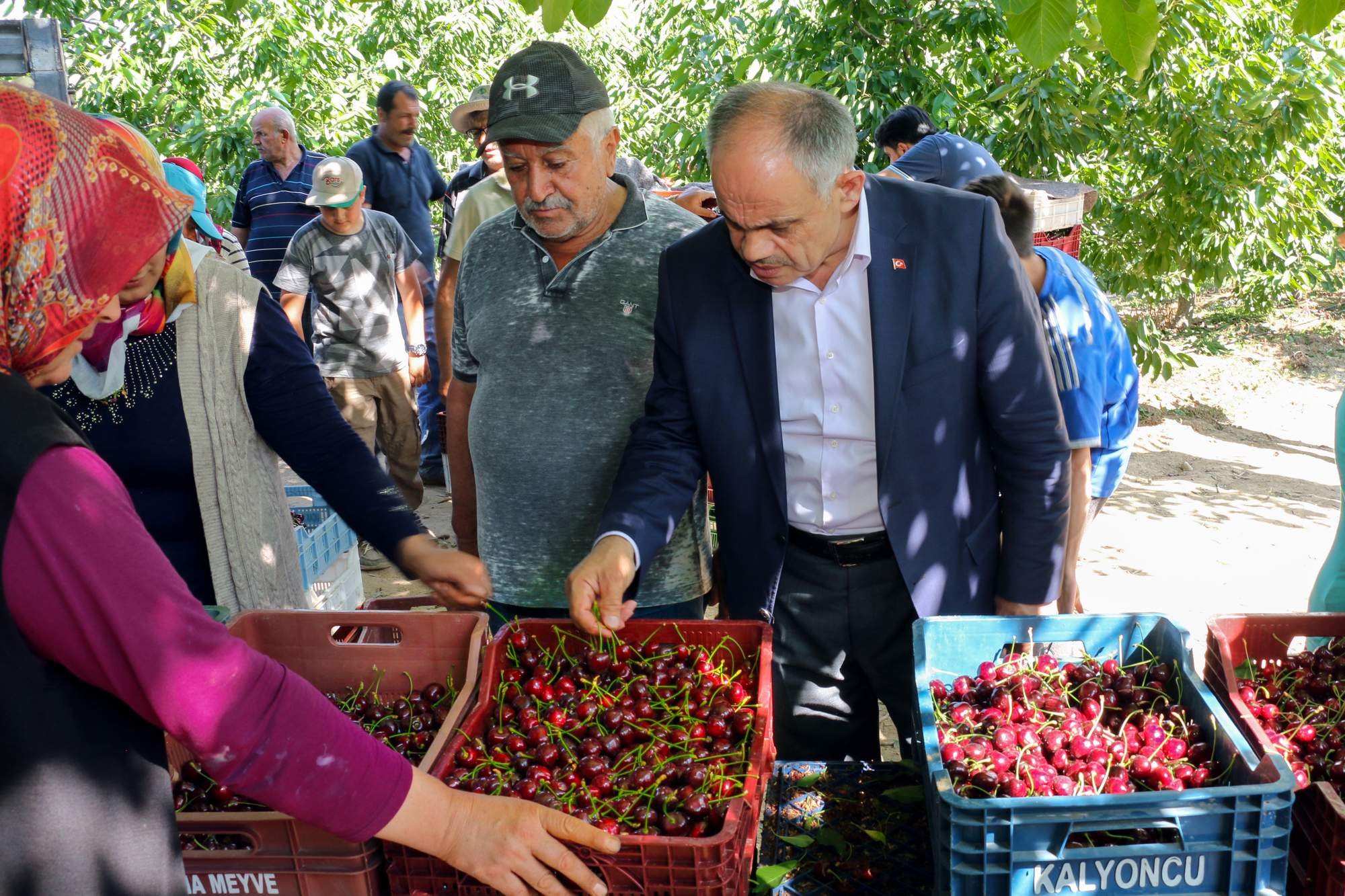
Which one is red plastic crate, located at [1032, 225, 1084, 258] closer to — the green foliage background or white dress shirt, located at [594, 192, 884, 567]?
the green foliage background

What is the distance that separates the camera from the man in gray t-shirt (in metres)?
6.00

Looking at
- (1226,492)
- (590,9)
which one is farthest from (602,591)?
(1226,492)

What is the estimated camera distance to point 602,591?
7.35ft

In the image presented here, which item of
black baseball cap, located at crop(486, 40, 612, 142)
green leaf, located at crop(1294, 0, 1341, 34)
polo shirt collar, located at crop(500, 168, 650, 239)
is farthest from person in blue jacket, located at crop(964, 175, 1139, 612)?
black baseball cap, located at crop(486, 40, 612, 142)

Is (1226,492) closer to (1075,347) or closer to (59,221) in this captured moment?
(1075,347)

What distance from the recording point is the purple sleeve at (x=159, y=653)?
44.5 inches

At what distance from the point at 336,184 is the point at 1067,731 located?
16.8ft

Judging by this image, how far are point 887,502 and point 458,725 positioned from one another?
100 centimetres

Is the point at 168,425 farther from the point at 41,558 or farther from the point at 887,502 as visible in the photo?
the point at 887,502

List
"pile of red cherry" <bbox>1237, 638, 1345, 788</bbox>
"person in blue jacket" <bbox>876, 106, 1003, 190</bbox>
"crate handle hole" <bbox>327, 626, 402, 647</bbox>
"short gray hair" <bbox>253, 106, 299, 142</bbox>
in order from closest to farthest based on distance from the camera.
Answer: "pile of red cherry" <bbox>1237, 638, 1345, 788</bbox> → "crate handle hole" <bbox>327, 626, 402, 647</bbox> → "person in blue jacket" <bbox>876, 106, 1003, 190</bbox> → "short gray hair" <bbox>253, 106, 299, 142</bbox>

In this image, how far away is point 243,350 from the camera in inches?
93.1

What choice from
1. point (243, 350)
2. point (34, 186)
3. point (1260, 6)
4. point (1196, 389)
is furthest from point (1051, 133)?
point (34, 186)

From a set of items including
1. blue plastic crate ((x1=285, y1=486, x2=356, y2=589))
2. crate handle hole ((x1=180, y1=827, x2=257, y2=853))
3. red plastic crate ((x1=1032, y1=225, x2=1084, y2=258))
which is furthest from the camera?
red plastic crate ((x1=1032, y1=225, x2=1084, y2=258))

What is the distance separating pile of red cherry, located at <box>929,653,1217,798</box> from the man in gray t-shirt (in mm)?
4643
